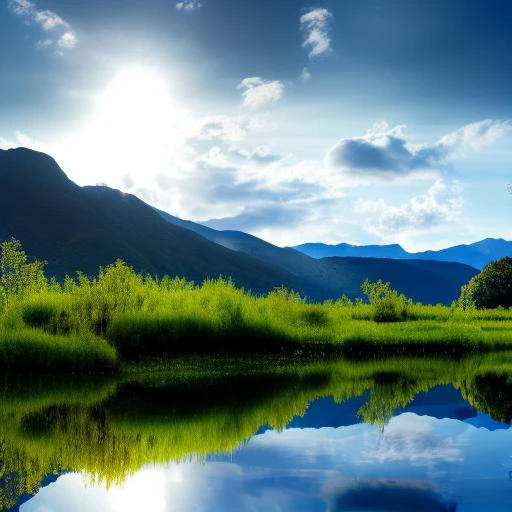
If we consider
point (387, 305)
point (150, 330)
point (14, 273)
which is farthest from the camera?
point (387, 305)

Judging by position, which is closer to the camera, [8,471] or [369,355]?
[8,471]

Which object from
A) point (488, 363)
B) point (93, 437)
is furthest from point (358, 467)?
point (488, 363)

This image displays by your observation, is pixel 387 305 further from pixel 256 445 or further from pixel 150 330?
pixel 256 445

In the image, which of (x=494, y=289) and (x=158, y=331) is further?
(x=494, y=289)

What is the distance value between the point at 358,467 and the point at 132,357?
16.9 metres

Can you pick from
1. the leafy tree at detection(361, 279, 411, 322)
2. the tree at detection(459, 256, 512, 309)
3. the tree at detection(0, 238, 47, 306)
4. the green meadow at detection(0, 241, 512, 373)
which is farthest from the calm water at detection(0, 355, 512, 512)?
the tree at detection(459, 256, 512, 309)

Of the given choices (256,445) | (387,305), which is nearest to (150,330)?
(256,445)

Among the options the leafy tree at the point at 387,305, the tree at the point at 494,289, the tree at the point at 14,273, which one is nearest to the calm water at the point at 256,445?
the tree at the point at 14,273

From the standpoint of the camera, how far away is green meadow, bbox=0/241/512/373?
2339cm

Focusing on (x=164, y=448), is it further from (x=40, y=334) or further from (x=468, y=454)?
(x=40, y=334)

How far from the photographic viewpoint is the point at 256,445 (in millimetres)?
13383

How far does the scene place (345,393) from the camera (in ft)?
63.3

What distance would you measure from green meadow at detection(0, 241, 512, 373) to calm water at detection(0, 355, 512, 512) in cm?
284

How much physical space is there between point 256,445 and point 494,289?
61.8 m
